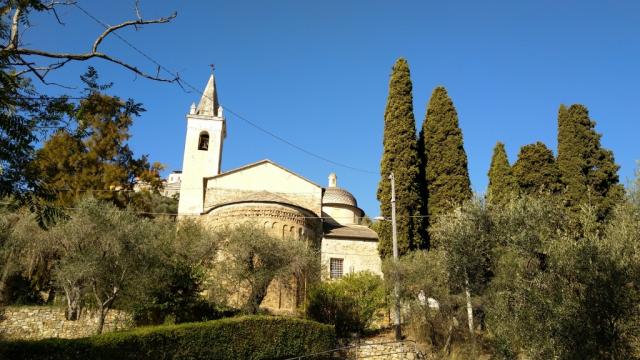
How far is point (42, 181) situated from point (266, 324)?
11.3 metres

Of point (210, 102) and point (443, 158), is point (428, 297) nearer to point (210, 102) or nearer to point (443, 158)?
point (443, 158)

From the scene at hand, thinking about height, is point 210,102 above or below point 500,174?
above

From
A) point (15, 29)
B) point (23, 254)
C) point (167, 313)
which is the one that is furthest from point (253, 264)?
point (15, 29)

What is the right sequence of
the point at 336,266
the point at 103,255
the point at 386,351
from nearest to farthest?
the point at 103,255
the point at 386,351
the point at 336,266

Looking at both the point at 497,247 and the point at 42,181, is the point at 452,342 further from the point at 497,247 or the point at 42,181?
the point at 42,181

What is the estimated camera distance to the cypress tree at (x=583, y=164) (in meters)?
A: 23.4

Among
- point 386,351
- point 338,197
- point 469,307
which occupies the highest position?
point 338,197

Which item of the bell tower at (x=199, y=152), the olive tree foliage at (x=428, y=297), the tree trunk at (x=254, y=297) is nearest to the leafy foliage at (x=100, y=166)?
the bell tower at (x=199, y=152)

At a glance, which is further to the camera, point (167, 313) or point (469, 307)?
point (167, 313)

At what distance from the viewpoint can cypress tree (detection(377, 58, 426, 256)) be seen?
24203mm

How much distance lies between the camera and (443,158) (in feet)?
86.5

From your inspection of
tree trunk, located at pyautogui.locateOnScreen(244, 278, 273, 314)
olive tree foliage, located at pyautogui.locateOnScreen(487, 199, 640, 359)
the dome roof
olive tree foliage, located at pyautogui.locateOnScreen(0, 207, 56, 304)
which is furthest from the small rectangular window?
olive tree foliage, located at pyautogui.locateOnScreen(487, 199, 640, 359)

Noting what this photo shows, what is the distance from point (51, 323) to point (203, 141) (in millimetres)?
20205

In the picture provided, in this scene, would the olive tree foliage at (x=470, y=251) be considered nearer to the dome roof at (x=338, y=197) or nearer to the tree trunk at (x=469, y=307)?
the tree trunk at (x=469, y=307)
